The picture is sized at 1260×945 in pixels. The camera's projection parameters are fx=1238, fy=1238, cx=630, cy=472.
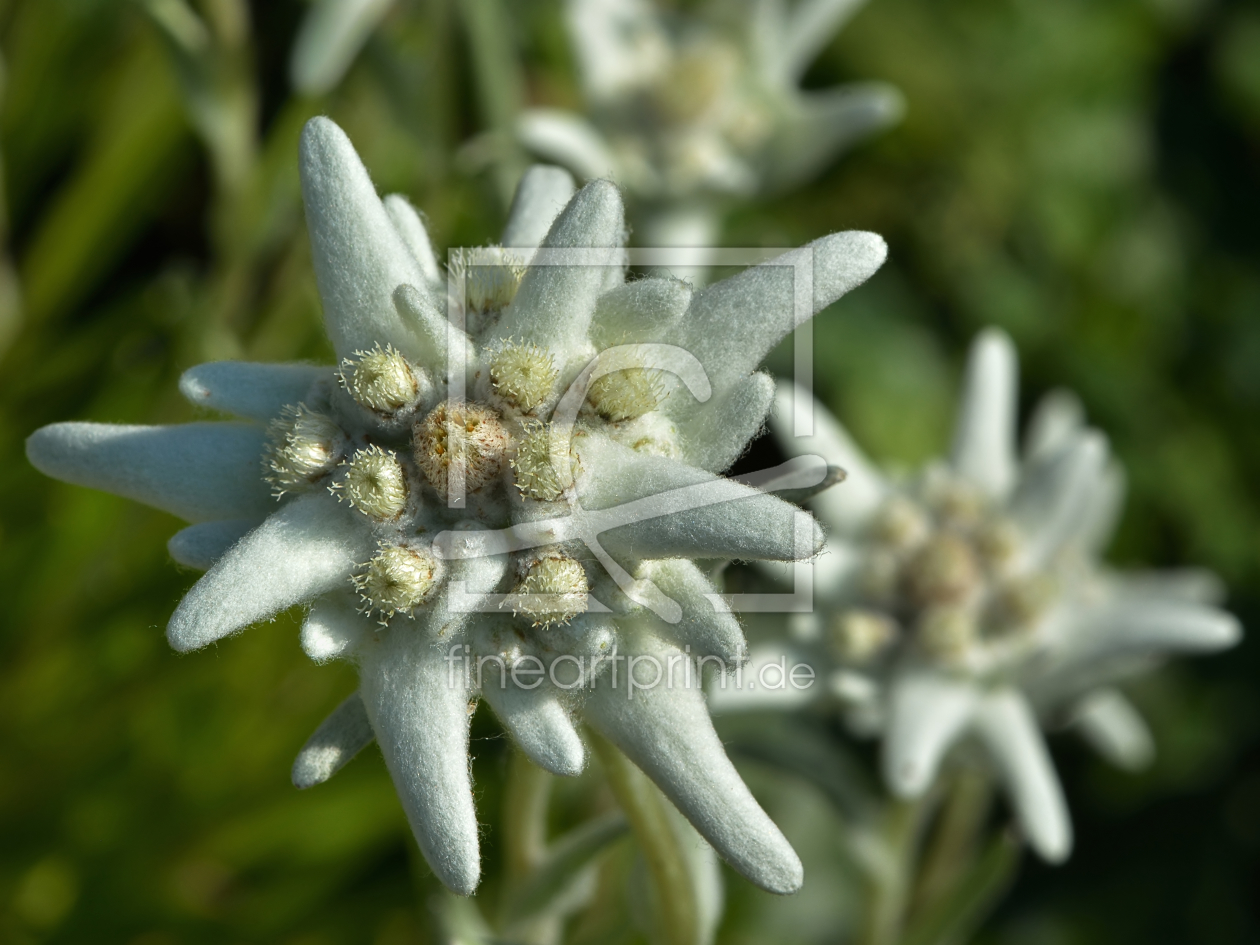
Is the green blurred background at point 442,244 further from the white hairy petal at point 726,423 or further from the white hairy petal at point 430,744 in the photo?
the white hairy petal at point 726,423

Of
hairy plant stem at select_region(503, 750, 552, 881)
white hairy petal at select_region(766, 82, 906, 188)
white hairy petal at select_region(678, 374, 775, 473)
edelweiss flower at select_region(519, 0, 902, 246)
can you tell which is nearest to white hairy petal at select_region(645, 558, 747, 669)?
white hairy petal at select_region(678, 374, 775, 473)

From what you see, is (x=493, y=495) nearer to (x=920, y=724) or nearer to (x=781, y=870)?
(x=781, y=870)

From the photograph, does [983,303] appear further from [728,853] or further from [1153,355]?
[728,853]

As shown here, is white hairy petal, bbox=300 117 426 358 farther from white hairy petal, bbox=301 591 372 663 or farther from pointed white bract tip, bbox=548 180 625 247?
white hairy petal, bbox=301 591 372 663

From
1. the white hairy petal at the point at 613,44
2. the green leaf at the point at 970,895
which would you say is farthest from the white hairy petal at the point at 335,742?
the white hairy petal at the point at 613,44

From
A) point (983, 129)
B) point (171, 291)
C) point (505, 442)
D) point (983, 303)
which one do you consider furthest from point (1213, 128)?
point (505, 442)
